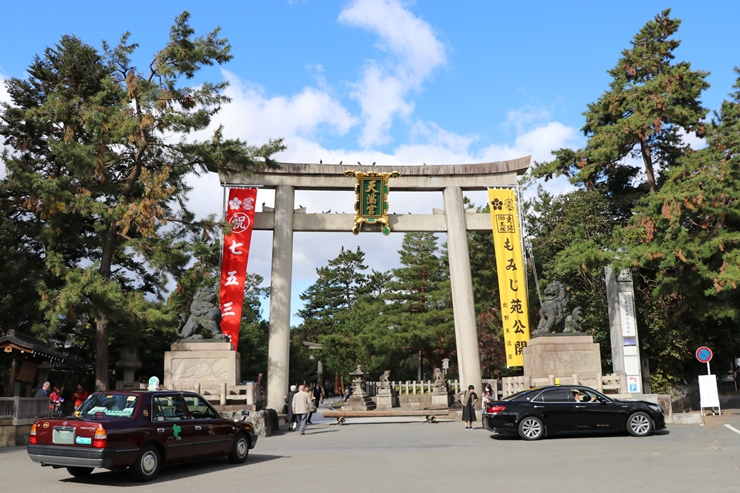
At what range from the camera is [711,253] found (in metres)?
19.6

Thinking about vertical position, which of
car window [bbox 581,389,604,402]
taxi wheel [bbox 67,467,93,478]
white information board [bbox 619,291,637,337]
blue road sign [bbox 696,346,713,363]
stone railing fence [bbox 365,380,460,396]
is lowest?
taxi wheel [bbox 67,467,93,478]

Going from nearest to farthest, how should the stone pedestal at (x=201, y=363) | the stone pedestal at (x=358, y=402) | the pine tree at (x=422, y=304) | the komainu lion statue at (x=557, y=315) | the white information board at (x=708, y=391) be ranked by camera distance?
the white information board at (x=708, y=391) < the stone pedestal at (x=201, y=363) < the komainu lion statue at (x=557, y=315) < the stone pedestal at (x=358, y=402) < the pine tree at (x=422, y=304)

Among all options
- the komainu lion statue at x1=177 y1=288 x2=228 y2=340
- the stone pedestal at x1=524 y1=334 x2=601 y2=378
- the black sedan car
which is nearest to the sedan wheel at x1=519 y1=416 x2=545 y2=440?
the black sedan car

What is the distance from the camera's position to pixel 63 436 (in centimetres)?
874

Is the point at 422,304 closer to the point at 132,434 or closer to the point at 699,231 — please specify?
the point at 699,231

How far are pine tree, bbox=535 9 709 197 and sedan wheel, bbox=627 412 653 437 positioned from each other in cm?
1097

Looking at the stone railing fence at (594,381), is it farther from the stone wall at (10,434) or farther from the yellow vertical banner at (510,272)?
the stone wall at (10,434)

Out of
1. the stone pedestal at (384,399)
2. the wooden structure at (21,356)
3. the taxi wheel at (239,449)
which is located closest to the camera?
the taxi wheel at (239,449)

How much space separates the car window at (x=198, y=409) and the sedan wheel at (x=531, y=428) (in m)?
6.47

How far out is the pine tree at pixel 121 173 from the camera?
19484 millimetres

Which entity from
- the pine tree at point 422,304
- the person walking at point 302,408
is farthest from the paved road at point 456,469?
the pine tree at point 422,304

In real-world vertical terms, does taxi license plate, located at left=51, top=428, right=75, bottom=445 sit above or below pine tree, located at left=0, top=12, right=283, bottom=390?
below

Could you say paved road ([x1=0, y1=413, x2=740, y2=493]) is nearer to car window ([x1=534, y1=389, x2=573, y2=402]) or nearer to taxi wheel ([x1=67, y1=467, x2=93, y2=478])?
taxi wheel ([x1=67, y1=467, x2=93, y2=478])

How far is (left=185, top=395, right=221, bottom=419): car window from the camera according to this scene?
1027cm
